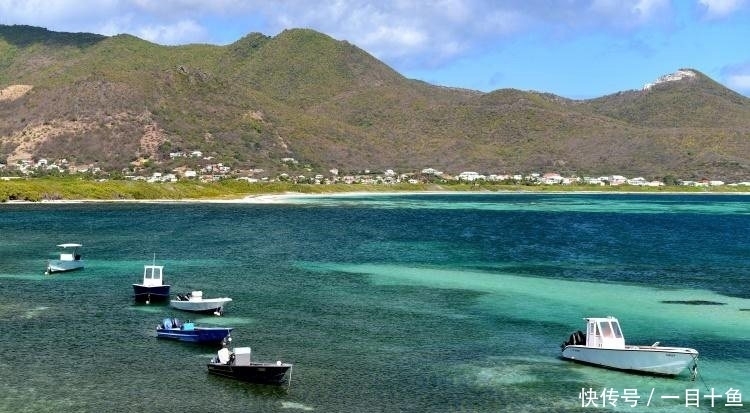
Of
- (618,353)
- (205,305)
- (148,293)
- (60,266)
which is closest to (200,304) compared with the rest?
(205,305)

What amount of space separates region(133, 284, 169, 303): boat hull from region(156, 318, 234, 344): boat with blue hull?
12505mm

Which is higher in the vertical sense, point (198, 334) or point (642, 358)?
point (642, 358)

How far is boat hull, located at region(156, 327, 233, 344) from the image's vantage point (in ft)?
156

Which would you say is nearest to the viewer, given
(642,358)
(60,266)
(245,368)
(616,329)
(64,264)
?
(245,368)

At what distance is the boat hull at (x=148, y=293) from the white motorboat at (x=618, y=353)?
103ft

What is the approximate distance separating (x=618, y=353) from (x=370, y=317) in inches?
769

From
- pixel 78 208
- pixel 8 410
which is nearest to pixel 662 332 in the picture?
pixel 8 410

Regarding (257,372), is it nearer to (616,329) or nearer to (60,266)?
(616,329)

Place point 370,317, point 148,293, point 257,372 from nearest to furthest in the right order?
point 257,372 → point 370,317 → point 148,293

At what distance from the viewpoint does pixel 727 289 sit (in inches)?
2849

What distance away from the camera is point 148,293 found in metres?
61.8

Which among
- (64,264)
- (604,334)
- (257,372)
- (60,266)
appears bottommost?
(257,372)

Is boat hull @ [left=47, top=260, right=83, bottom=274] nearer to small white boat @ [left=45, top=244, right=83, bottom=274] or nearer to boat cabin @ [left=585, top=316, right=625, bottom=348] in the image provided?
small white boat @ [left=45, top=244, right=83, bottom=274]

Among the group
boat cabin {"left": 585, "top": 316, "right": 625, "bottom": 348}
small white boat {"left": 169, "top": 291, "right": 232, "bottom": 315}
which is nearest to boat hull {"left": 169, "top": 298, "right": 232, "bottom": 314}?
small white boat {"left": 169, "top": 291, "right": 232, "bottom": 315}
